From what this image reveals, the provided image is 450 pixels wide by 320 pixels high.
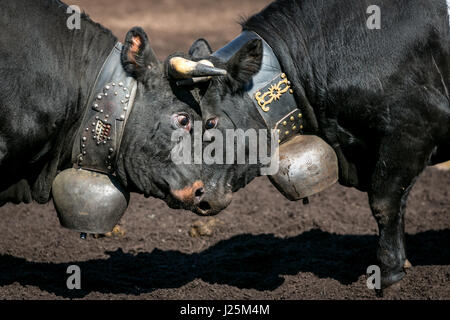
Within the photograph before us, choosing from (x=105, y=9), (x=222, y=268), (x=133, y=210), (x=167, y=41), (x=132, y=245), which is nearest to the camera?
(x=222, y=268)

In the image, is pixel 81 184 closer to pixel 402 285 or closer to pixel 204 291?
pixel 204 291

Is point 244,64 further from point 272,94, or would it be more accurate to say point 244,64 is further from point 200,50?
point 200,50

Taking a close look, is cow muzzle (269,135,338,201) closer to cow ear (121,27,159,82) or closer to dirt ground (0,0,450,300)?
dirt ground (0,0,450,300)

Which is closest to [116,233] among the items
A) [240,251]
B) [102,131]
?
[240,251]

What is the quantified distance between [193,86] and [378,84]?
1.26 meters

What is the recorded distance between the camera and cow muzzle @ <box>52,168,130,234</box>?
4.47 m

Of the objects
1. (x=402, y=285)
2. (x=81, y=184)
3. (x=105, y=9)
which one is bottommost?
(x=402, y=285)

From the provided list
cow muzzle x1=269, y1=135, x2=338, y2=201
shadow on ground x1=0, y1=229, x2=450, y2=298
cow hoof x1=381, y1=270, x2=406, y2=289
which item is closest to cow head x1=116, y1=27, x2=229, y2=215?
cow muzzle x1=269, y1=135, x2=338, y2=201

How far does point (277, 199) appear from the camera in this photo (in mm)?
7098

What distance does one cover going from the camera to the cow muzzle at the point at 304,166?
4703 mm

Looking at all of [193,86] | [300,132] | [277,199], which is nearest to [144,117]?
[193,86]

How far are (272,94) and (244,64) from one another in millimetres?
326

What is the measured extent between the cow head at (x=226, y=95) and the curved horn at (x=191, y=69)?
0.06 m

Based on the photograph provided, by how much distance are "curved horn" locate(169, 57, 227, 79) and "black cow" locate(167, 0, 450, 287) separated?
16cm
